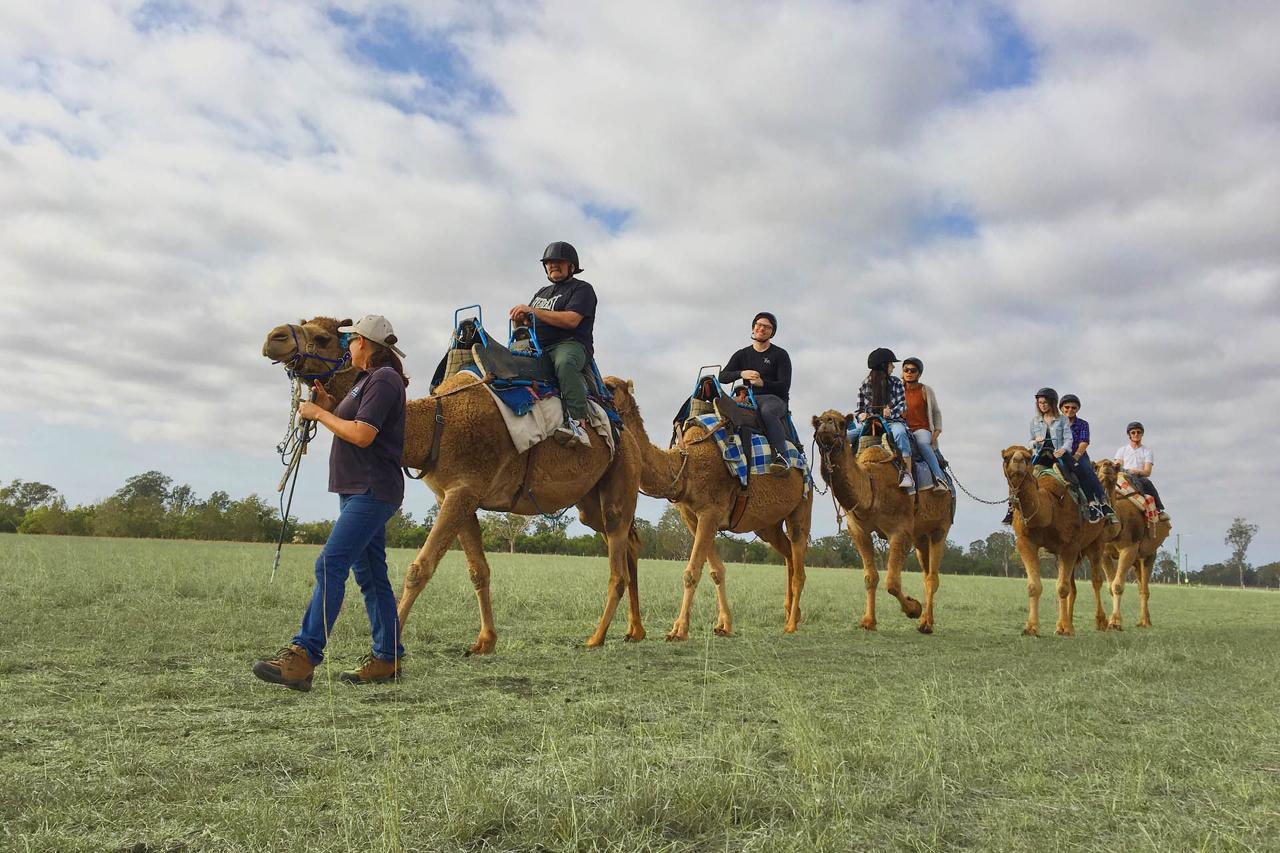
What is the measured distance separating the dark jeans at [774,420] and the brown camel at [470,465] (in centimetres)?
312

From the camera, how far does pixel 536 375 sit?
7980 millimetres

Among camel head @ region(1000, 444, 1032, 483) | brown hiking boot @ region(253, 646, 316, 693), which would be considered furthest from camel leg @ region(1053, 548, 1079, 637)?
brown hiking boot @ region(253, 646, 316, 693)

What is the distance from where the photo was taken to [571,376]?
8023 mm

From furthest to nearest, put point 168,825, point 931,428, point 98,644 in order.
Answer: point 931,428 < point 98,644 < point 168,825

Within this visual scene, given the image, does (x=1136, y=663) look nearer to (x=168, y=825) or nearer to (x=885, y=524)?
(x=885, y=524)

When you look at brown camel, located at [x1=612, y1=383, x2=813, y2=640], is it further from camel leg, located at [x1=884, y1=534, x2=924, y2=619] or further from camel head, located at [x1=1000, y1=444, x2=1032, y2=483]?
camel head, located at [x1=1000, y1=444, x2=1032, y2=483]

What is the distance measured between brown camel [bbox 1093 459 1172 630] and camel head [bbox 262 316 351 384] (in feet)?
43.9

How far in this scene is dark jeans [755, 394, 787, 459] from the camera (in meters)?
11.3

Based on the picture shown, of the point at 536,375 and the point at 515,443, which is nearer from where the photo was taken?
the point at 515,443

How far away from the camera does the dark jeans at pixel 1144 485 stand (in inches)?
669

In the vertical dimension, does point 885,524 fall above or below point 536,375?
below

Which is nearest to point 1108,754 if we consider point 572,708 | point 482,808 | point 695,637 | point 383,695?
point 572,708

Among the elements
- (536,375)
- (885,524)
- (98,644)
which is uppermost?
(536,375)

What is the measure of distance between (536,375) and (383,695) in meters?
3.48
